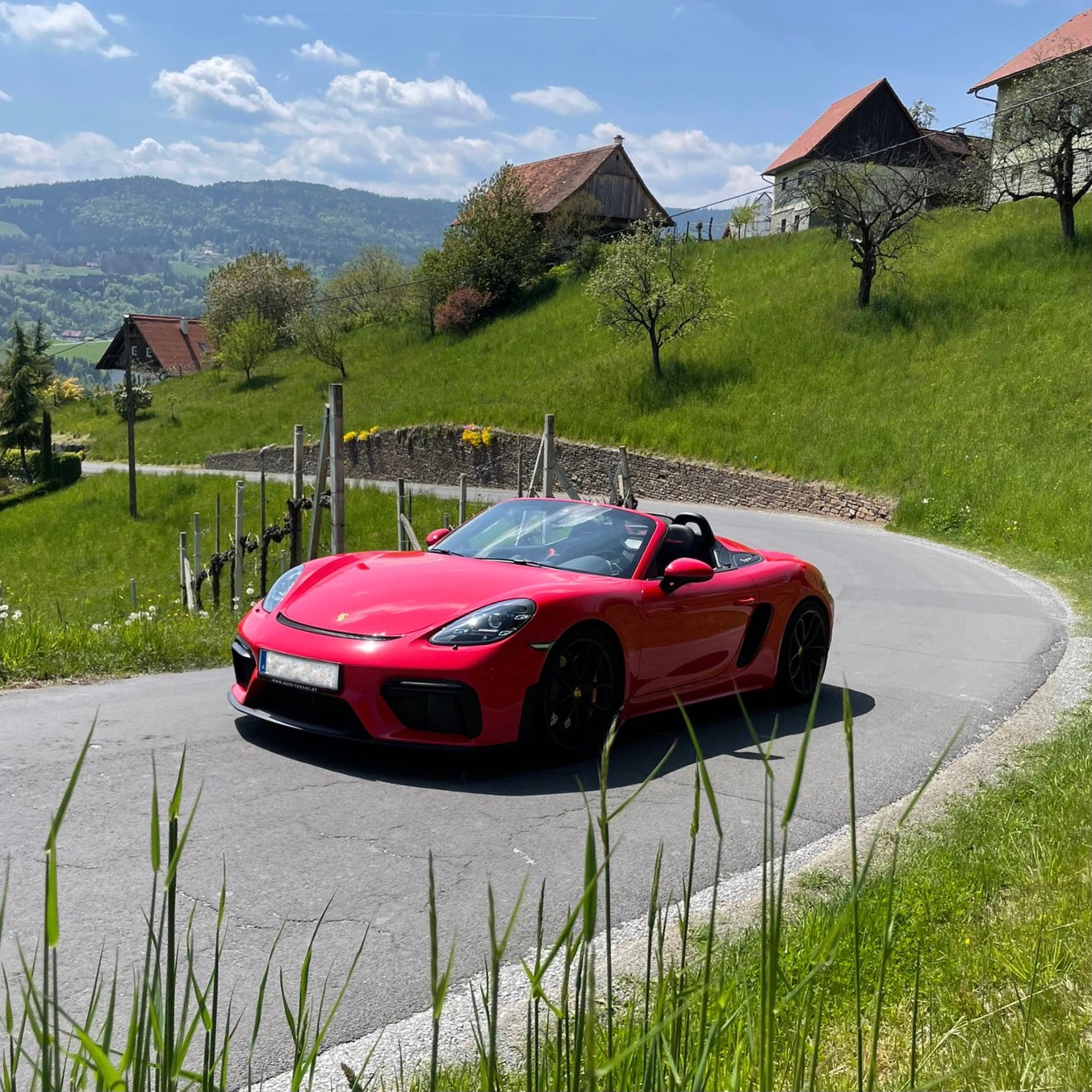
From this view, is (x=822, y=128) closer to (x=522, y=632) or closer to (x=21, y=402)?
(x=21, y=402)

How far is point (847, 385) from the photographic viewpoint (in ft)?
116

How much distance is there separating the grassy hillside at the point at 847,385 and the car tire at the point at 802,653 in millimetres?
8609

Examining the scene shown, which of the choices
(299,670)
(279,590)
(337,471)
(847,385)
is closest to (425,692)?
(299,670)

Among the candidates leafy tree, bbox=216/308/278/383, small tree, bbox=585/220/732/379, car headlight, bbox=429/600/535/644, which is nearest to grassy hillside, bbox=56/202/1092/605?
small tree, bbox=585/220/732/379

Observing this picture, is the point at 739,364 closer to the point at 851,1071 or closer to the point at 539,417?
the point at 539,417

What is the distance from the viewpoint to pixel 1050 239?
1554 inches

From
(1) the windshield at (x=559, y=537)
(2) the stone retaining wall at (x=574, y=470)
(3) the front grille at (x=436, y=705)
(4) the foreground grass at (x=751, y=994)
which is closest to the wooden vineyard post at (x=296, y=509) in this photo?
(1) the windshield at (x=559, y=537)

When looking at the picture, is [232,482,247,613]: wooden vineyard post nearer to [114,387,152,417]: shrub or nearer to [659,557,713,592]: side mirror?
[659,557,713,592]: side mirror

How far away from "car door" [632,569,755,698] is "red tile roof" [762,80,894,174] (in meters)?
61.1

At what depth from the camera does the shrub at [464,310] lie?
185ft

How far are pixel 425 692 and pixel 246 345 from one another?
61.8 meters

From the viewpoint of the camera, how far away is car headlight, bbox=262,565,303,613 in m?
6.30

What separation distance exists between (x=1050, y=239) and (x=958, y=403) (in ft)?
39.6

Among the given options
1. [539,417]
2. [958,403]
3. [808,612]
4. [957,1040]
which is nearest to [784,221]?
[539,417]
